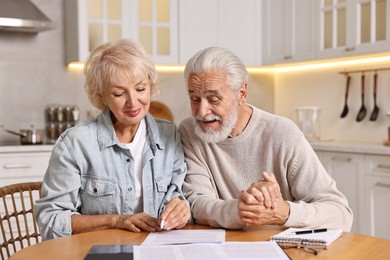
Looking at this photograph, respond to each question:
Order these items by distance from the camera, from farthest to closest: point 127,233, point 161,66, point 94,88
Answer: point 161,66 → point 94,88 → point 127,233

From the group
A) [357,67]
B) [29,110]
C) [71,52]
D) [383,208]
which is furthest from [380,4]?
[29,110]

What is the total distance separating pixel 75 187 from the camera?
191 centimetres

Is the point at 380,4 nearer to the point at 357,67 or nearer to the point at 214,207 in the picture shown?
the point at 357,67

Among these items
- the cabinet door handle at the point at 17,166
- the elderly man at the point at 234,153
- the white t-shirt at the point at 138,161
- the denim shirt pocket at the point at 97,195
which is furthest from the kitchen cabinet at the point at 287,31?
the denim shirt pocket at the point at 97,195

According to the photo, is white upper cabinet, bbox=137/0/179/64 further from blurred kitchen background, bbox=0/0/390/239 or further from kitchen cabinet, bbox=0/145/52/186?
kitchen cabinet, bbox=0/145/52/186

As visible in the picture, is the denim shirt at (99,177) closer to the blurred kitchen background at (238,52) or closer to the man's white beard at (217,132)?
the man's white beard at (217,132)

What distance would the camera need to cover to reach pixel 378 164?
148 inches

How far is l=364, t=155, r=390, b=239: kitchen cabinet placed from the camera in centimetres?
371

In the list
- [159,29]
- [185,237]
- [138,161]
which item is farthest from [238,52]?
[185,237]

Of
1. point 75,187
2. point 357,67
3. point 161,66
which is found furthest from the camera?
point 161,66

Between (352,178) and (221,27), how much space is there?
182cm

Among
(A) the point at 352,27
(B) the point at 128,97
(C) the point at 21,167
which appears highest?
(A) the point at 352,27

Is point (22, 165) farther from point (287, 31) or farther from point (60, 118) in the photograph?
point (287, 31)

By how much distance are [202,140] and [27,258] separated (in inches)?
32.3
